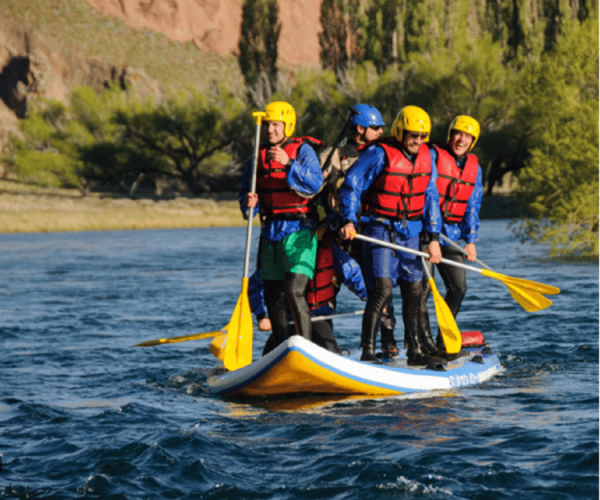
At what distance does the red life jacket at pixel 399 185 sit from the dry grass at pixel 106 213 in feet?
89.9

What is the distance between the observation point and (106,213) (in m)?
36.0

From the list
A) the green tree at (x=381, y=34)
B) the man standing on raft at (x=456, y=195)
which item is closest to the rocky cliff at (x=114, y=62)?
the green tree at (x=381, y=34)

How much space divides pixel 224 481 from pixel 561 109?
59.0 feet

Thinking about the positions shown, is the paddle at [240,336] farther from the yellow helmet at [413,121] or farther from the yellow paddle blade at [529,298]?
the yellow paddle blade at [529,298]

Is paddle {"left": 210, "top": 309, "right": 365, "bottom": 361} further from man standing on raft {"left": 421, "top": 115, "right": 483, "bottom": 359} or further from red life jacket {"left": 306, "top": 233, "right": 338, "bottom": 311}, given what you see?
man standing on raft {"left": 421, "top": 115, "right": 483, "bottom": 359}

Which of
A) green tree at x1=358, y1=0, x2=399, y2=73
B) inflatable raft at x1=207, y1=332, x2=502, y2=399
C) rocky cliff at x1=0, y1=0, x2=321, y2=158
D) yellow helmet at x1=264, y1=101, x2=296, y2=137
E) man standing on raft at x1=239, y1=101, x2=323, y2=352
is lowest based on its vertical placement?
inflatable raft at x1=207, y1=332, x2=502, y2=399

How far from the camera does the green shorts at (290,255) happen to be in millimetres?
6410

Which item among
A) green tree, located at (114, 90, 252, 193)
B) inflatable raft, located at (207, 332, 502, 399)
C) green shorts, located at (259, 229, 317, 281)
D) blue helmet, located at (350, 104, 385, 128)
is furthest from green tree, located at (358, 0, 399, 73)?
green shorts, located at (259, 229, 317, 281)

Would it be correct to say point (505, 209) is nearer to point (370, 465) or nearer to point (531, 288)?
point (531, 288)

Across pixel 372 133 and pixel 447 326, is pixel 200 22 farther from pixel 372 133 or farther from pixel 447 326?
pixel 447 326

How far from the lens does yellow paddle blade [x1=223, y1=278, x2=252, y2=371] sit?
6.71m

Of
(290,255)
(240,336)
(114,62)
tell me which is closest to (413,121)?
(290,255)

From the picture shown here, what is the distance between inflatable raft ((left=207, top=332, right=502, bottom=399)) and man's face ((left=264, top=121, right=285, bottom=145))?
1.48 m

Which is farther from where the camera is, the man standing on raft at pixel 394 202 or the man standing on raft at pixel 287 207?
the man standing on raft at pixel 394 202
